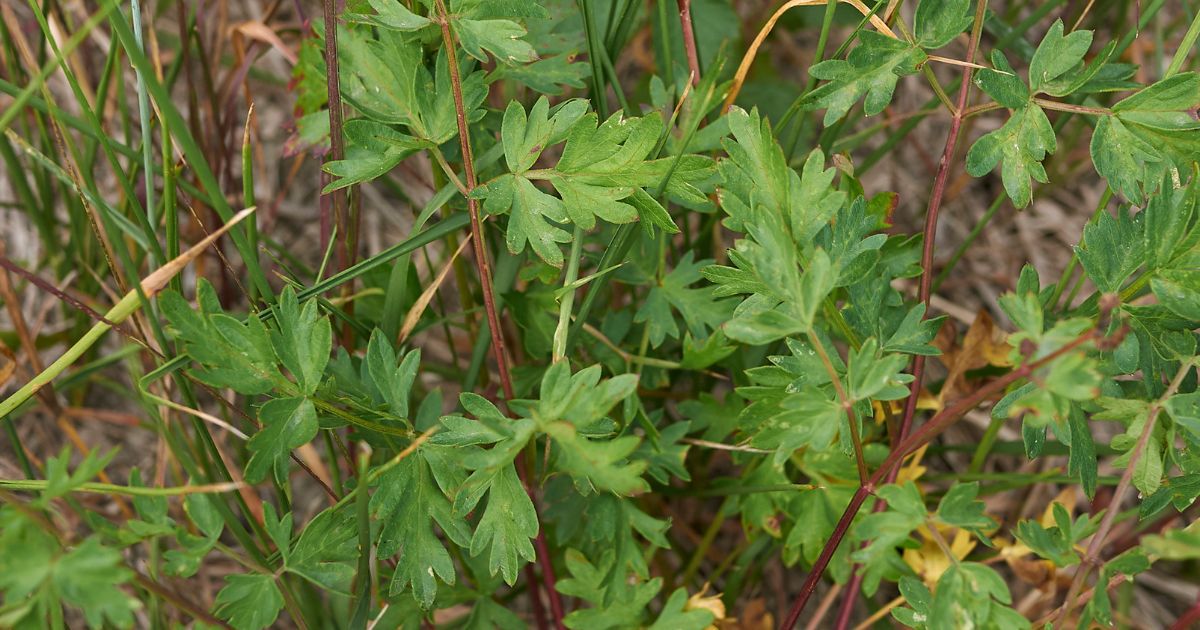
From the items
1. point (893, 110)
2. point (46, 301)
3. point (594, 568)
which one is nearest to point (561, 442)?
point (594, 568)

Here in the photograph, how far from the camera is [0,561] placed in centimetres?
90

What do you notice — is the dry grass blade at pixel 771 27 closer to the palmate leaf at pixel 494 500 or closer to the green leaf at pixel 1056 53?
the green leaf at pixel 1056 53

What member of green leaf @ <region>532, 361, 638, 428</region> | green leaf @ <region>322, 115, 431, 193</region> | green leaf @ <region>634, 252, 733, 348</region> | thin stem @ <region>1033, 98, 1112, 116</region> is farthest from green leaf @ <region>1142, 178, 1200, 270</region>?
green leaf @ <region>322, 115, 431, 193</region>

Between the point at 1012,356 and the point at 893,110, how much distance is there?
1.61 metres

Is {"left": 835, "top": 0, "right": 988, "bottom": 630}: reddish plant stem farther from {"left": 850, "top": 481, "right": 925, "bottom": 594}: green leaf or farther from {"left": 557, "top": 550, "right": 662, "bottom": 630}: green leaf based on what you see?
{"left": 557, "top": 550, "right": 662, "bottom": 630}: green leaf

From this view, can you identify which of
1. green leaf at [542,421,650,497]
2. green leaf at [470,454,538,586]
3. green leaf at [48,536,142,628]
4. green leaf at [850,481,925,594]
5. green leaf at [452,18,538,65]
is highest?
green leaf at [452,18,538,65]

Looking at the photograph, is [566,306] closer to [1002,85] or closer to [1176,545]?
[1002,85]

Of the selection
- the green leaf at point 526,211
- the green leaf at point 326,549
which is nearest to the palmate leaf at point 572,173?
the green leaf at point 526,211

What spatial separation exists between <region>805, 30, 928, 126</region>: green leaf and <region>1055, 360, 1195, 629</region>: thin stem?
19.1 inches

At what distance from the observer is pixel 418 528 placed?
1204 millimetres

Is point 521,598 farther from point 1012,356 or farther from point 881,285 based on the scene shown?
point 1012,356

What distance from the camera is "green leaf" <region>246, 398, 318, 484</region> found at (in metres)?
1.14

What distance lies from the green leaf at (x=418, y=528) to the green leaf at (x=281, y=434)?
4.5 inches

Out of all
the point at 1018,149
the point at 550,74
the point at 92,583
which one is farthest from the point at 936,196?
the point at 92,583
